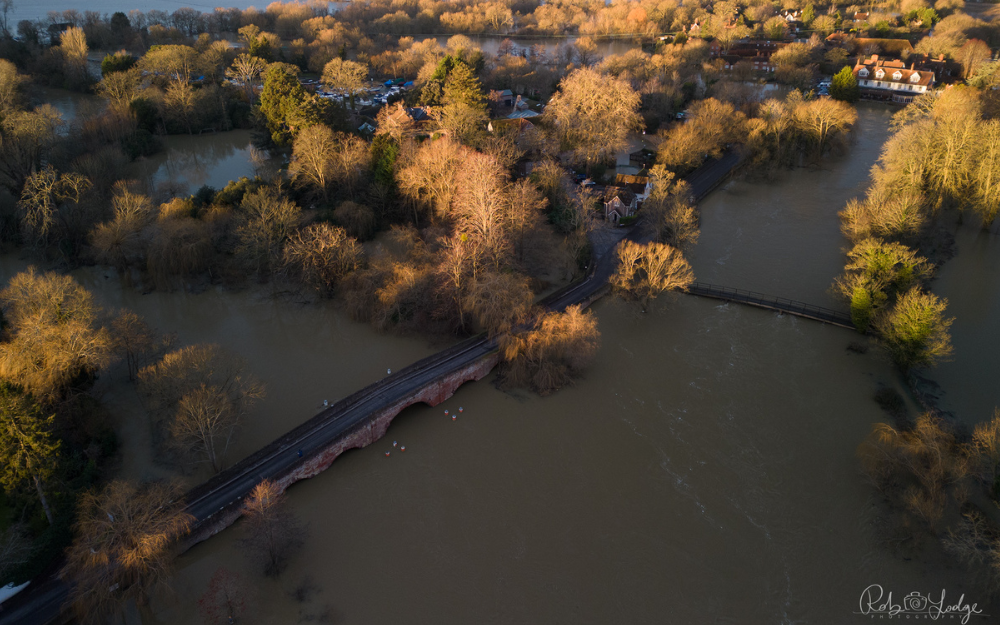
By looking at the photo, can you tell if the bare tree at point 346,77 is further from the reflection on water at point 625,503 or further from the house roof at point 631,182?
the reflection on water at point 625,503

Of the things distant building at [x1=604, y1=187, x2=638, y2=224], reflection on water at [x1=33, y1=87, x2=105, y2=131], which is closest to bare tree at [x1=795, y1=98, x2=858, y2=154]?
distant building at [x1=604, y1=187, x2=638, y2=224]

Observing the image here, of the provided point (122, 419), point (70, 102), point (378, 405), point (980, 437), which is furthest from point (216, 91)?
point (980, 437)

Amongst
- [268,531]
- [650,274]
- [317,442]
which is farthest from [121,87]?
[268,531]

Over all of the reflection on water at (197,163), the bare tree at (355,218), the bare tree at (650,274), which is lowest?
the bare tree at (650,274)

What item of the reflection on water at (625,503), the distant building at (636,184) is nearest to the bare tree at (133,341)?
the reflection on water at (625,503)

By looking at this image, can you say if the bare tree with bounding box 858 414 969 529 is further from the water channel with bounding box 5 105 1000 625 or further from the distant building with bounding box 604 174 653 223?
the distant building with bounding box 604 174 653 223

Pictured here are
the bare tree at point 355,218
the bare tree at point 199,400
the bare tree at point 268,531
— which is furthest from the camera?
the bare tree at point 355,218

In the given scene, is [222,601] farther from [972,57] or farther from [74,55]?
[972,57]

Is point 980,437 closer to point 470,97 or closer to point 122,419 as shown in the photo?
point 122,419
